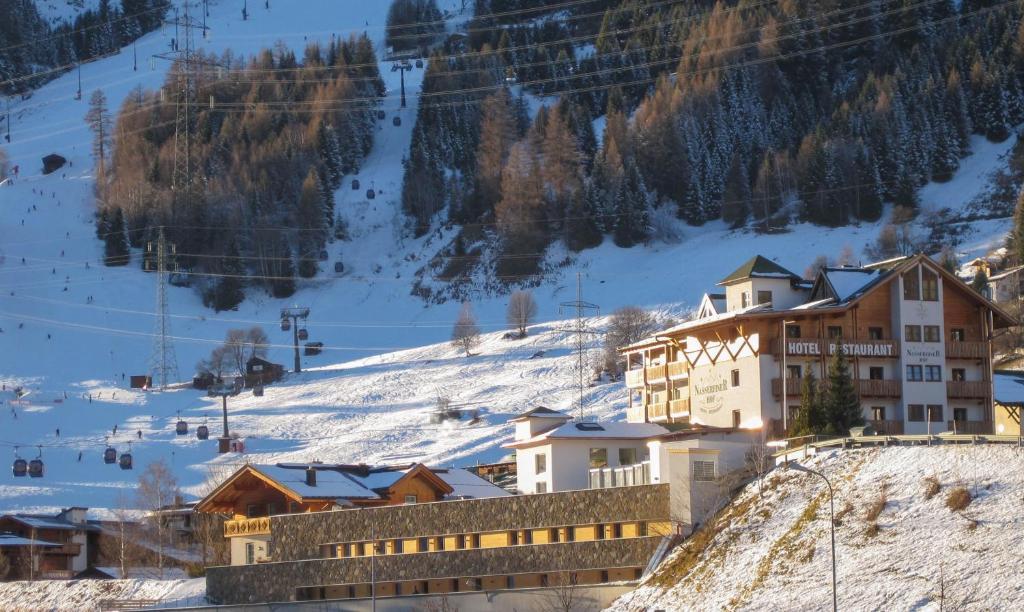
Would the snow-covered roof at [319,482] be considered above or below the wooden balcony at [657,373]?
below

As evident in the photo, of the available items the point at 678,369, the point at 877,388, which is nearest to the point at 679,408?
the point at 678,369

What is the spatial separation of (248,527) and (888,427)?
86.2ft

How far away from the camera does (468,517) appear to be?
186 feet

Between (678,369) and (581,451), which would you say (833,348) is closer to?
(678,369)

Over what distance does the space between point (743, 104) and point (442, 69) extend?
135ft

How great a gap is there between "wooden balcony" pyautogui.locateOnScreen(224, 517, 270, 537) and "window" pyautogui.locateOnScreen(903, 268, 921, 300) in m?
28.2

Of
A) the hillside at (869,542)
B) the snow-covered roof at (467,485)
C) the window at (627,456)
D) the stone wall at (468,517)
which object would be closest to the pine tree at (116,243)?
the snow-covered roof at (467,485)

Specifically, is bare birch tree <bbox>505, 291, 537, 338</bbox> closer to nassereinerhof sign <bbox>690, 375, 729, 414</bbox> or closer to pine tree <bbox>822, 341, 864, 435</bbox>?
nassereinerhof sign <bbox>690, 375, 729, 414</bbox>

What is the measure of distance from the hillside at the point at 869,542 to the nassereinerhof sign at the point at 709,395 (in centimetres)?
1734

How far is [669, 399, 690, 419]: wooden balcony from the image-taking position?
72.4 metres

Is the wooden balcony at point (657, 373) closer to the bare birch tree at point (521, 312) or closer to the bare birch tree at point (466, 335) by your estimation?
the bare birch tree at point (466, 335)

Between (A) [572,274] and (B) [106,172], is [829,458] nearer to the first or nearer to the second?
(A) [572,274]

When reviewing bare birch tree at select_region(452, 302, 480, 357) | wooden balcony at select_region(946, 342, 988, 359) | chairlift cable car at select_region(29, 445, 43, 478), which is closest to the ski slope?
chairlift cable car at select_region(29, 445, 43, 478)

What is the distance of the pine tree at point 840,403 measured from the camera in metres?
57.6
